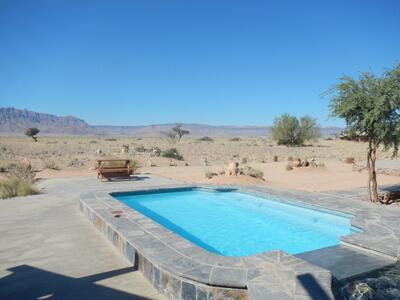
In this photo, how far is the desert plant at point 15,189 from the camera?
402 inches

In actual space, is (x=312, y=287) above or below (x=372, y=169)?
below

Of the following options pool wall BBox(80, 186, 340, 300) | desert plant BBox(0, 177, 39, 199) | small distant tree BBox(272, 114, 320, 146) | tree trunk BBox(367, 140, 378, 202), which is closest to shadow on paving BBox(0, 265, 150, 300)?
pool wall BBox(80, 186, 340, 300)

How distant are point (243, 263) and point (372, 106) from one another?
19.3 feet

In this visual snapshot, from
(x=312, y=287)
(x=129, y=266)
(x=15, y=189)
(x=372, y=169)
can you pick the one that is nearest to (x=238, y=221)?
(x=372, y=169)

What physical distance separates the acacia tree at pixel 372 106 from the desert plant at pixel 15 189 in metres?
8.83

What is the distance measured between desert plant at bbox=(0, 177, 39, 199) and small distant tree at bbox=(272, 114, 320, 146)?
32506mm

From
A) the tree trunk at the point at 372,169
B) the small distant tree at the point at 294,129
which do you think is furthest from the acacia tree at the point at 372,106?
the small distant tree at the point at 294,129

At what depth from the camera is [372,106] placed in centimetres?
826

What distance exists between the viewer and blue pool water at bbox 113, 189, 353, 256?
667cm

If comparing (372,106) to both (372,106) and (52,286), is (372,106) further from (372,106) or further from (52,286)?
(52,286)

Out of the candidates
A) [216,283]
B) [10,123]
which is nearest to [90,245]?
[216,283]

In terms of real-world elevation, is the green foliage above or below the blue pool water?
above

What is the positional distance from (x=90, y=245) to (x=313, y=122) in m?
37.8

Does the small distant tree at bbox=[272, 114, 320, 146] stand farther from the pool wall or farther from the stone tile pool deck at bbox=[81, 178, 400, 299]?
the pool wall
